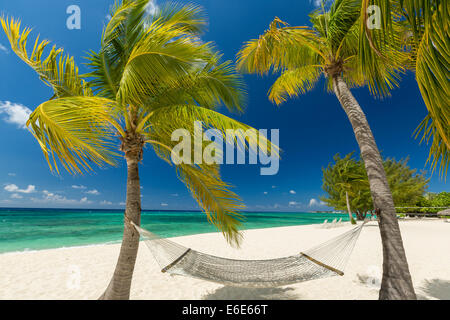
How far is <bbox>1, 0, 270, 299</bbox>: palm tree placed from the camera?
150cm

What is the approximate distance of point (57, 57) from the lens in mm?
1947

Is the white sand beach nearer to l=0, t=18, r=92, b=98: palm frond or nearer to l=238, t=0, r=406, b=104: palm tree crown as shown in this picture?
l=238, t=0, r=406, b=104: palm tree crown

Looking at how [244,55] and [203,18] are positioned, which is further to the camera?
[244,55]

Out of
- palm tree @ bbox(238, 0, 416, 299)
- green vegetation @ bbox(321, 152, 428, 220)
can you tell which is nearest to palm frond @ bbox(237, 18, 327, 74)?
palm tree @ bbox(238, 0, 416, 299)

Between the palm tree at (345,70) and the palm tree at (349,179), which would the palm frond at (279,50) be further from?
the palm tree at (349,179)

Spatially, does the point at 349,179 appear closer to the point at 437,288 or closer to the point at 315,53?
the point at 437,288

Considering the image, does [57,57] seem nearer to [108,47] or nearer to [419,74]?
[108,47]

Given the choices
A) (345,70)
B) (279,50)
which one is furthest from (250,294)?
(279,50)

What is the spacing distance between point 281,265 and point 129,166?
77.3 inches

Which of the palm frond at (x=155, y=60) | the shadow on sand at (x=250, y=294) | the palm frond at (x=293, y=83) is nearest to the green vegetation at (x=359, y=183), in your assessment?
the palm frond at (x=293, y=83)

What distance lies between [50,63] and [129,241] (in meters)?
1.79

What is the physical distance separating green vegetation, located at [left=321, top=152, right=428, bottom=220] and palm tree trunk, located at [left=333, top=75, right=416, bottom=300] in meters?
9.85

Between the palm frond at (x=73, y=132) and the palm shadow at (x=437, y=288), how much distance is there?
379cm
